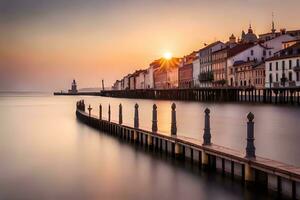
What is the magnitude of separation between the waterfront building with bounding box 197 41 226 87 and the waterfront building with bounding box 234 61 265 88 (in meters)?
18.8

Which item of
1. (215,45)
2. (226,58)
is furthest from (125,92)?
(226,58)

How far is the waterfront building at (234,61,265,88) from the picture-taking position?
9944 cm

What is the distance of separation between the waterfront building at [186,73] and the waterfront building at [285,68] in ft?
204

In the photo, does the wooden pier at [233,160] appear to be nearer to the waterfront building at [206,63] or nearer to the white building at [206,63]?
the waterfront building at [206,63]

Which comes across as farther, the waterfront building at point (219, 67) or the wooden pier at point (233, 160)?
the waterfront building at point (219, 67)

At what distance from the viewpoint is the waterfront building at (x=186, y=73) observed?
15724 centimetres

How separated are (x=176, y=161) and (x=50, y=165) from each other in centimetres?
643

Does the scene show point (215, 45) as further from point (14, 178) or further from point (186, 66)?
point (14, 178)

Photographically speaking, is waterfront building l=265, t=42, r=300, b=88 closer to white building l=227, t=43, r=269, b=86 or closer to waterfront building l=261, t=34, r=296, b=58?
white building l=227, t=43, r=269, b=86

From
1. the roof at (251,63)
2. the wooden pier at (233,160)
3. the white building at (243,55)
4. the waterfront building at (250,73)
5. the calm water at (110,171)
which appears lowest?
the calm water at (110,171)

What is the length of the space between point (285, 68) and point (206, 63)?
4918 centimetres

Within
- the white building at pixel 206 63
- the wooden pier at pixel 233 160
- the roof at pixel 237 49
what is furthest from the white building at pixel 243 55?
the wooden pier at pixel 233 160

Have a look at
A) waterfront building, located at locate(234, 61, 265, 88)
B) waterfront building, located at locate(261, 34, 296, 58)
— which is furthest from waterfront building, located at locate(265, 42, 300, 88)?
waterfront building, located at locate(261, 34, 296, 58)

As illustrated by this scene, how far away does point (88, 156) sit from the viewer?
92.1ft
